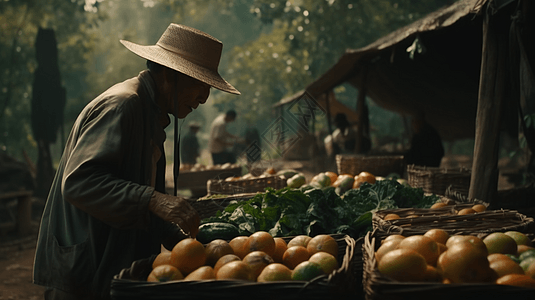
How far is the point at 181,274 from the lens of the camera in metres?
1.83

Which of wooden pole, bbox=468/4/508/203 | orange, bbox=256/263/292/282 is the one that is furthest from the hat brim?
wooden pole, bbox=468/4/508/203

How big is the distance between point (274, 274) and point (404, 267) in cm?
49

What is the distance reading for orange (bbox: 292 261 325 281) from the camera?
1.74 metres

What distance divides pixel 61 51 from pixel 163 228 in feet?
85.5

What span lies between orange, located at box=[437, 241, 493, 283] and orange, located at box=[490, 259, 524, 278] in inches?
1.6

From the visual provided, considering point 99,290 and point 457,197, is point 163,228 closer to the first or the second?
point 99,290

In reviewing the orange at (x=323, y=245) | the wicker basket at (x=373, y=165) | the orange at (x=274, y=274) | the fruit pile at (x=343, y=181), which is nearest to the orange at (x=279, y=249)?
the orange at (x=323, y=245)

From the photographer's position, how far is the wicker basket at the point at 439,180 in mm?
4773

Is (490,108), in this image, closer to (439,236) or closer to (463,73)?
(439,236)

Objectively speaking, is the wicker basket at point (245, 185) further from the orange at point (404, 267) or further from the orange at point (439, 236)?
the orange at point (404, 267)

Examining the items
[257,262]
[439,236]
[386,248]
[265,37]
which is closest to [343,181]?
[439,236]

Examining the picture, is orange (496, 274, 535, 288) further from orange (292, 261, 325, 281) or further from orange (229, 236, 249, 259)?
orange (229, 236, 249, 259)

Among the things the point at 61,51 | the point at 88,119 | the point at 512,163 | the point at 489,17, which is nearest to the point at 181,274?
the point at 88,119

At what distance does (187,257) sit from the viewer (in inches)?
74.8
